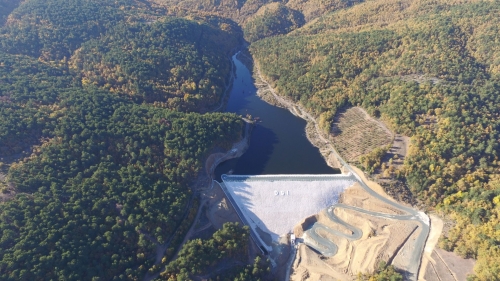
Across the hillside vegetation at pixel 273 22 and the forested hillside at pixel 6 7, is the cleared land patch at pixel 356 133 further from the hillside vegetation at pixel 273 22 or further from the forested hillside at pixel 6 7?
the forested hillside at pixel 6 7

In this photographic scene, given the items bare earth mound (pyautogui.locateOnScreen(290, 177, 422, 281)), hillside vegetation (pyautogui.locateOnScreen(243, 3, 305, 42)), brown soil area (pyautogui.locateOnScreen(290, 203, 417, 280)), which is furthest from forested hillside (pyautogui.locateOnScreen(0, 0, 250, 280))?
hillside vegetation (pyautogui.locateOnScreen(243, 3, 305, 42))

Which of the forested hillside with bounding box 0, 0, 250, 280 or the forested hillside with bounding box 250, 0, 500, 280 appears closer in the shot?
the forested hillside with bounding box 0, 0, 250, 280

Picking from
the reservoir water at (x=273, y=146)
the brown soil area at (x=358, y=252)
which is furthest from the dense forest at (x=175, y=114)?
the reservoir water at (x=273, y=146)

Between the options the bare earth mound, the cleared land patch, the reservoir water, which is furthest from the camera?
the reservoir water

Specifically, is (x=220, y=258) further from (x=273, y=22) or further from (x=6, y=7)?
(x=6, y=7)

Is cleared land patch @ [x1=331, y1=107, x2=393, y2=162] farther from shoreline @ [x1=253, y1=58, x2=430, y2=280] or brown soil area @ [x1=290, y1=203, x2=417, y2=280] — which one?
brown soil area @ [x1=290, y1=203, x2=417, y2=280]

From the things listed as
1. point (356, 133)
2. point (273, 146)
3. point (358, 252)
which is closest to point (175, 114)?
point (273, 146)

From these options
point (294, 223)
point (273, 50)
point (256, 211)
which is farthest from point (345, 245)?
point (273, 50)
